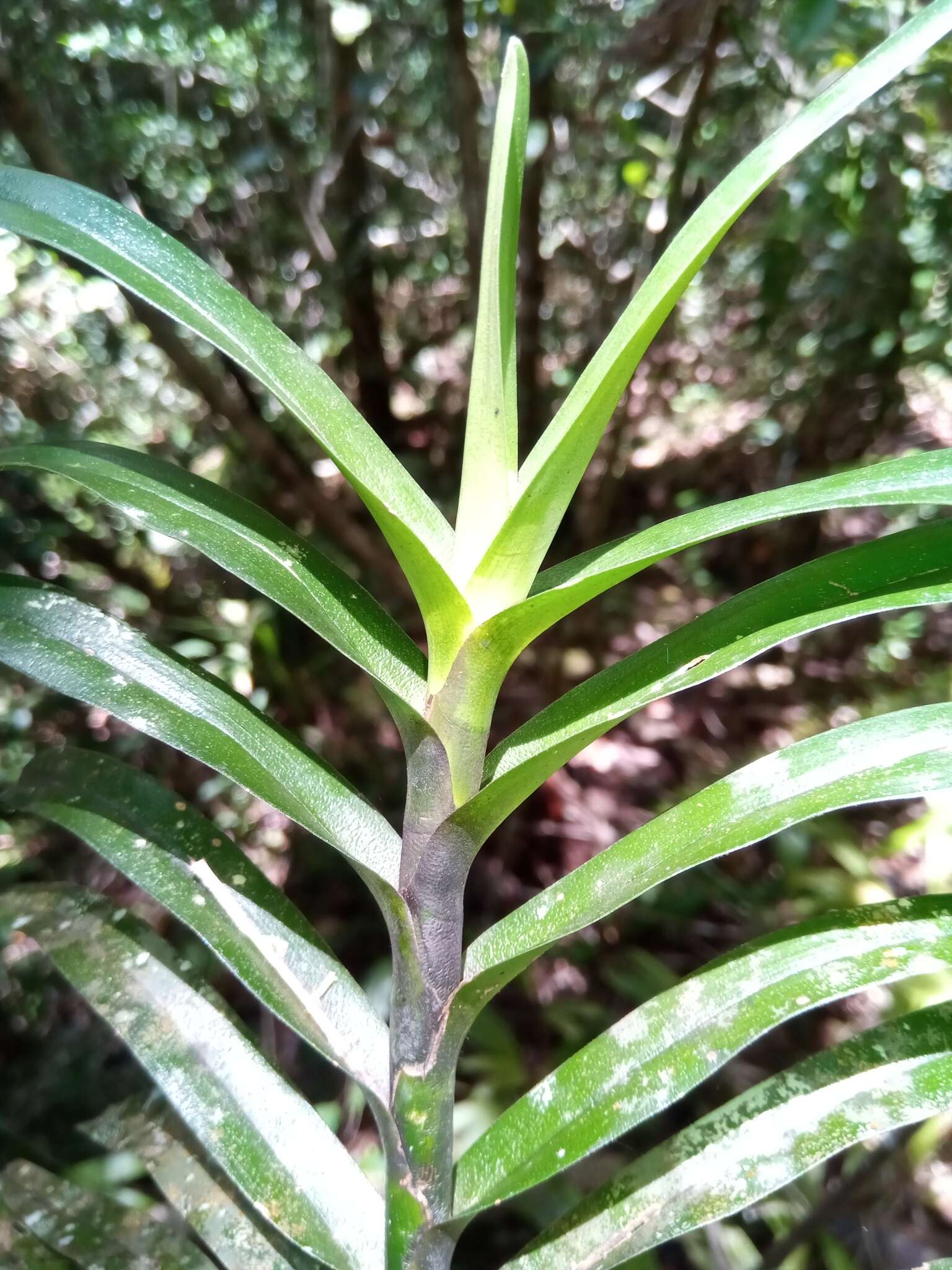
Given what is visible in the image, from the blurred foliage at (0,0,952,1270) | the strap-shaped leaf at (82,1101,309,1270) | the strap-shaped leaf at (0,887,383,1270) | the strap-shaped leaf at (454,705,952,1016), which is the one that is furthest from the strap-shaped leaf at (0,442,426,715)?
the blurred foliage at (0,0,952,1270)

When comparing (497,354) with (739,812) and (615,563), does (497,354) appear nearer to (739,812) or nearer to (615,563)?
(615,563)

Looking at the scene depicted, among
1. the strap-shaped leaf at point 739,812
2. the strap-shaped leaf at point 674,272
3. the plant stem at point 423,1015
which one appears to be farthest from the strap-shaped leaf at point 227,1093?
the strap-shaped leaf at point 674,272

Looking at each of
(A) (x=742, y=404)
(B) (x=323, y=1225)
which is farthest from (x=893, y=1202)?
(A) (x=742, y=404)

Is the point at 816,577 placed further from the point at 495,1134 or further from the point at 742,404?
the point at 742,404

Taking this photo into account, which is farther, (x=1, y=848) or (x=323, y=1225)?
(x=1, y=848)

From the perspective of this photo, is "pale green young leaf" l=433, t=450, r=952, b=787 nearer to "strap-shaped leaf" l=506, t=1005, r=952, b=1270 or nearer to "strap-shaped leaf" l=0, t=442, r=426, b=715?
"strap-shaped leaf" l=0, t=442, r=426, b=715

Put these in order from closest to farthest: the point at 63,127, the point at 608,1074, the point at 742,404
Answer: the point at 608,1074 → the point at 63,127 → the point at 742,404
